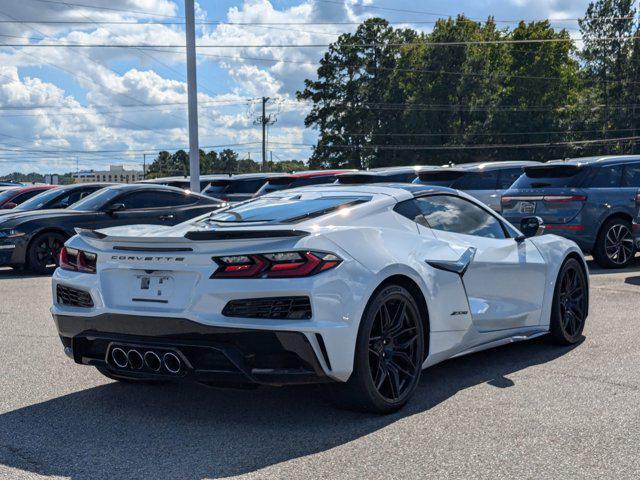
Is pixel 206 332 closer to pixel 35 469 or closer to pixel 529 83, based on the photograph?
pixel 35 469

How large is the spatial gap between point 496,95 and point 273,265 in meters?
67.1

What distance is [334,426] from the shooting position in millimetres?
4648

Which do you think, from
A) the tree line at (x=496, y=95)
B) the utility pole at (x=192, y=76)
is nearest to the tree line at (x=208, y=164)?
the tree line at (x=496, y=95)

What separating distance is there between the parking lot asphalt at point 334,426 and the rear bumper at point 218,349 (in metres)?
0.33

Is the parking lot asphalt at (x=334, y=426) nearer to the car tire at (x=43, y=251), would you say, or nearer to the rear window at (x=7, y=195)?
the car tire at (x=43, y=251)

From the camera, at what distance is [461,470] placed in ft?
12.7

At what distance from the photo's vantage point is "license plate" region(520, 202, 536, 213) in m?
12.6

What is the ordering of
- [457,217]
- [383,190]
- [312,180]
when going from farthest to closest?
[312,180], [457,217], [383,190]

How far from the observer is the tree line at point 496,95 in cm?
6756

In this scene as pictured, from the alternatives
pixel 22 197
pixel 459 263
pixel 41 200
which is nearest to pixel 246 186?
pixel 22 197

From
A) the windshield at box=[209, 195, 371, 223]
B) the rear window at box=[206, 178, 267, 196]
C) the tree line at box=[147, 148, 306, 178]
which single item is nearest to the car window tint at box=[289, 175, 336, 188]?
the rear window at box=[206, 178, 267, 196]

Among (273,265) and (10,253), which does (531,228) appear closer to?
(273,265)

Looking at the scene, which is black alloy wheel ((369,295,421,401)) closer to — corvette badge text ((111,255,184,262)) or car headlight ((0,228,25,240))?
corvette badge text ((111,255,184,262))

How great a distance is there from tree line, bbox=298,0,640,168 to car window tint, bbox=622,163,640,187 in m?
54.6
